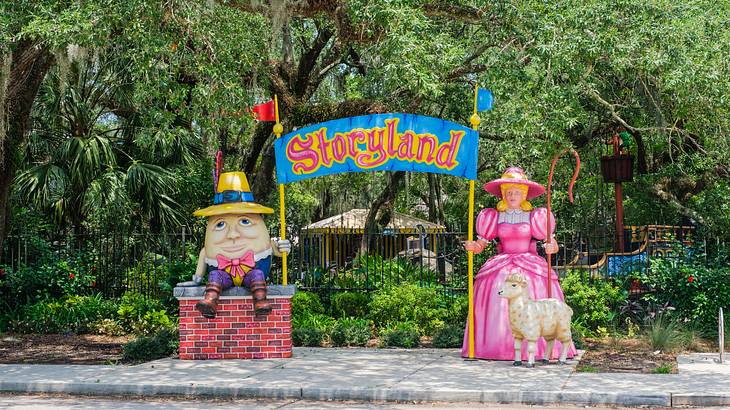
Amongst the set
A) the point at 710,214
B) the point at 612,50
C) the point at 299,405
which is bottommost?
the point at 299,405

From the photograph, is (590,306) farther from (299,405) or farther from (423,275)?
(299,405)

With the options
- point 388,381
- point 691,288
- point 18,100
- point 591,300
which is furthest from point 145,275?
point 691,288

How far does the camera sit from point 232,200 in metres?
12.7

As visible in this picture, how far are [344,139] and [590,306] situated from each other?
16.2ft

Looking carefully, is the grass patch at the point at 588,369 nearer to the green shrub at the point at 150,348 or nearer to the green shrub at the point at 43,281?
the green shrub at the point at 150,348

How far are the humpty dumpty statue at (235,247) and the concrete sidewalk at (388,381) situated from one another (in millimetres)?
1013

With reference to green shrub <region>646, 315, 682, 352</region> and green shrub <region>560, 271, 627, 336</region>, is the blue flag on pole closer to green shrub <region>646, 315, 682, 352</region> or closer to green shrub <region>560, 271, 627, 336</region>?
green shrub <region>560, 271, 627, 336</region>

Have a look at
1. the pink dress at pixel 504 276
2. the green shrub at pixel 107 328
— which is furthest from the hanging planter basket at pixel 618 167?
the green shrub at pixel 107 328

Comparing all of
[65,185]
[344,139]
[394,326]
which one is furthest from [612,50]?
[65,185]

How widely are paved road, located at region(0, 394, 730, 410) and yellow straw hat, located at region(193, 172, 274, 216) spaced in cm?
328

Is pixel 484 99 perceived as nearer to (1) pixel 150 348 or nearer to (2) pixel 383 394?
(2) pixel 383 394

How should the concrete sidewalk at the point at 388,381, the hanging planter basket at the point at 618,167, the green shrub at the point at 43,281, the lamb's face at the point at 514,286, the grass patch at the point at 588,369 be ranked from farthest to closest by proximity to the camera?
1. the hanging planter basket at the point at 618,167
2. the green shrub at the point at 43,281
3. the lamb's face at the point at 514,286
4. the grass patch at the point at 588,369
5. the concrete sidewalk at the point at 388,381

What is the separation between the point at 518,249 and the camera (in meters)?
12.3

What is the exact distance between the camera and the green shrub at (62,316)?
53.3ft
